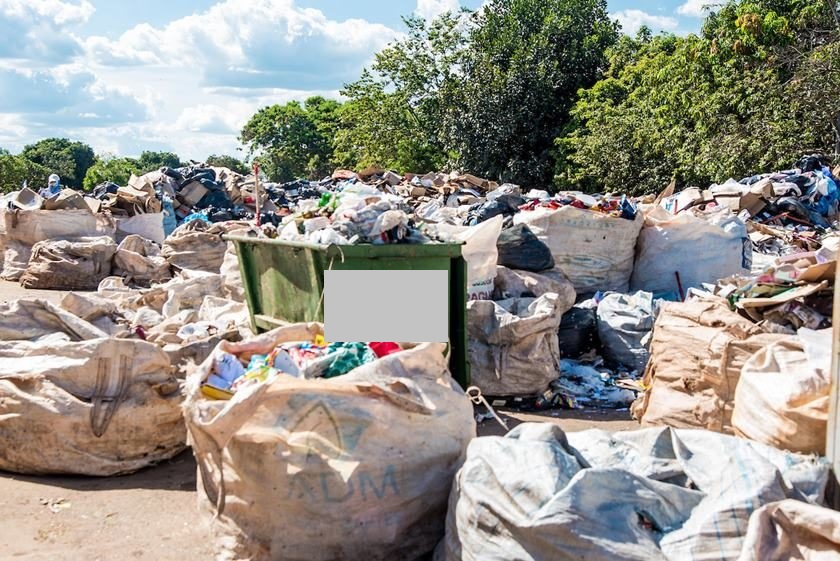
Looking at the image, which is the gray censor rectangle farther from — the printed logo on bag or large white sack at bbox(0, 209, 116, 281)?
large white sack at bbox(0, 209, 116, 281)

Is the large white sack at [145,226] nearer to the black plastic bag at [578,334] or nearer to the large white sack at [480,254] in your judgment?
the large white sack at [480,254]

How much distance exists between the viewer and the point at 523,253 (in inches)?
253

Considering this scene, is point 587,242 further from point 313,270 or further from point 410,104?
point 410,104

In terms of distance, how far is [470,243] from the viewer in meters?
5.81

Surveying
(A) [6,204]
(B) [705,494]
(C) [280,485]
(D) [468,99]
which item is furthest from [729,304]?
(D) [468,99]

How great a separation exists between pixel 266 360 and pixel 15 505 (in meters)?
1.30

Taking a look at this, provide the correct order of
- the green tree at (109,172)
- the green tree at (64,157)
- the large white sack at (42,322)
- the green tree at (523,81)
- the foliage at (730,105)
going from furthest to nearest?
the green tree at (64,157) < the green tree at (109,172) < the green tree at (523,81) < the foliage at (730,105) < the large white sack at (42,322)

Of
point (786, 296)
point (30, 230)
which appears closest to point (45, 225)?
point (30, 230)

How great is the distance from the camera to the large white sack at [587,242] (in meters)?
6.98

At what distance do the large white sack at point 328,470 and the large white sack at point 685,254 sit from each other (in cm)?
471

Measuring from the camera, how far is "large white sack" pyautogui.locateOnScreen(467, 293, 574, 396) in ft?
17.6

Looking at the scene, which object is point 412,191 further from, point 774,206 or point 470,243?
point 470,243

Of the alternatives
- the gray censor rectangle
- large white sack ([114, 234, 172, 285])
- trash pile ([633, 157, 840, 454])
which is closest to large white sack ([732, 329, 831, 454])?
trash pile ([633, 157, 840, 454])

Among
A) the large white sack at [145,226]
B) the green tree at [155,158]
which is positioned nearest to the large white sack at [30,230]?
the large white sack at [145,226]
